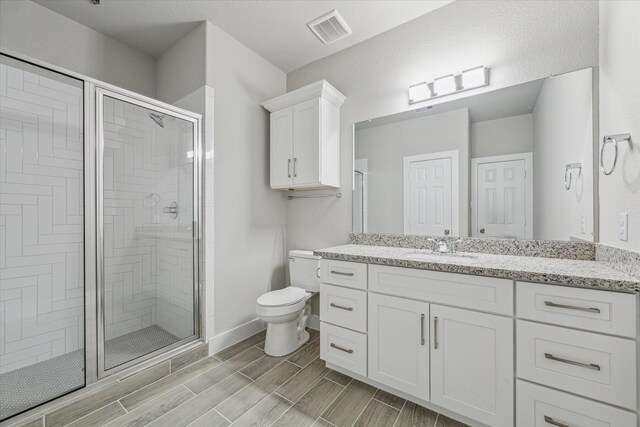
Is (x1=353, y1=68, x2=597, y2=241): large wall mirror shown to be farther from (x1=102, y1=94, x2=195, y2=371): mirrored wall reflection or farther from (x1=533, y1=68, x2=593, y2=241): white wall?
(x1=102, y1=94, x2=195, y2=371): mirrored wall reflection

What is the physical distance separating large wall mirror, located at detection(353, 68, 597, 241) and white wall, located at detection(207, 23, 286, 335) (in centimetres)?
102

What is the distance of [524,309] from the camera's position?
118cm

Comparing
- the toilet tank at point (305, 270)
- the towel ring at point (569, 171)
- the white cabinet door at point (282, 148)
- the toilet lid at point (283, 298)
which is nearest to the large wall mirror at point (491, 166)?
the towel ring at point (569, 171)

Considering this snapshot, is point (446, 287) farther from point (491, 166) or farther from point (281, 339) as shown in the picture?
point (281, 339)

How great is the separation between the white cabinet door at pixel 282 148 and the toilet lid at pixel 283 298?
37.8 inches

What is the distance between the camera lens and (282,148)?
2471 millimetres

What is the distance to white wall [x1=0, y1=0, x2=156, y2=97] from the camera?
184 centimetres

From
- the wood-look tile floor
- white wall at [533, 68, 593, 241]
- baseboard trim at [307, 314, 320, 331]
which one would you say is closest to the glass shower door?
the wood-look tile floor

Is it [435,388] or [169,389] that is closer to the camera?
[435,388]

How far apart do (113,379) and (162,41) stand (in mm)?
2721

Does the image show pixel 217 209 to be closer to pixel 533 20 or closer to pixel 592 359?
pixel 592 359

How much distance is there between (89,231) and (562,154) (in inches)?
113

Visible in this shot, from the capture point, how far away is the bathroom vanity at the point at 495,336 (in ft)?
3.35

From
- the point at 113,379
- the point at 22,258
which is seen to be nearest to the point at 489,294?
the point at 113,379
